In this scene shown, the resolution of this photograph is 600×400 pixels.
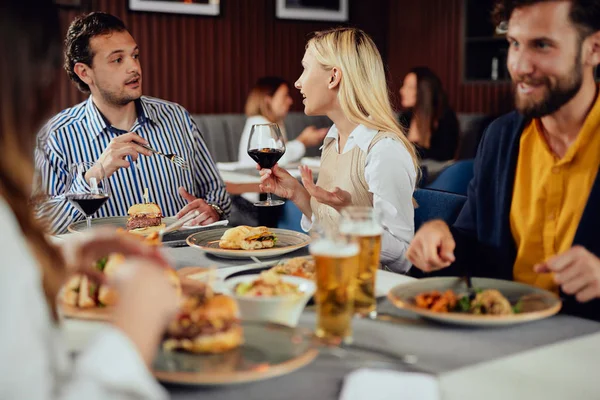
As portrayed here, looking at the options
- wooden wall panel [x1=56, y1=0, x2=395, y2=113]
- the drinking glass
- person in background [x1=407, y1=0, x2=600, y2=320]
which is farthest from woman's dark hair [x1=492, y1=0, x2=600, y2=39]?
wooden wall panel [x1=56, y1=0, x2=395, y2=113]

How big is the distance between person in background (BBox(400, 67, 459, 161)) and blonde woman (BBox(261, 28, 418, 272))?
Answer: 9.63ft

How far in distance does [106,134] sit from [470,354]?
2.16 metres

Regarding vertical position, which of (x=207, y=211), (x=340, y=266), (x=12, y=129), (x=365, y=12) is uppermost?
(x=365, y=12)

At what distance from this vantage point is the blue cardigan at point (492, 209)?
5.98 feet

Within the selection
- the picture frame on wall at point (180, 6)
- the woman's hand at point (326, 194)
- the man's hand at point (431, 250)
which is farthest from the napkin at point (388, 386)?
the picture frame on wall at point (180, 6)

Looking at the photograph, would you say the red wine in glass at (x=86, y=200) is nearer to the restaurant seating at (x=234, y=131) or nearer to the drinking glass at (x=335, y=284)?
the drinking glass at (x=335, y=284)

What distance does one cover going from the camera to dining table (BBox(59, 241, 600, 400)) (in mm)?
1034

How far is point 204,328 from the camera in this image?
3.60 feet

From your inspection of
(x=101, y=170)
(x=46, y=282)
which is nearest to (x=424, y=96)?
(x=101, y=170)

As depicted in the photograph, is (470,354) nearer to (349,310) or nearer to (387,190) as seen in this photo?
(349,310)

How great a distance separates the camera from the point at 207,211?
2.59m

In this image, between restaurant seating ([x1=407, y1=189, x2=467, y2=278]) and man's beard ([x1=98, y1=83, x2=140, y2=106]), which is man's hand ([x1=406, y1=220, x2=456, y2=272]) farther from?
man's beard ([x1=98, y1=83, x2=140, y2=106])

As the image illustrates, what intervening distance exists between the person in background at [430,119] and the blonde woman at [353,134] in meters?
2.93

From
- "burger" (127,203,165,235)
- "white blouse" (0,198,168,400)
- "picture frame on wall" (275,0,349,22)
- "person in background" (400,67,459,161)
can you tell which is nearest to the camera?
"white blouse" (0,198,168,400)
